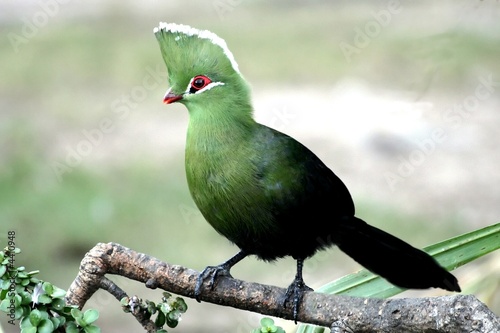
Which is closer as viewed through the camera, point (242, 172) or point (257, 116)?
point (242, 172)

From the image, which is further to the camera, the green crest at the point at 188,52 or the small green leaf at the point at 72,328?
the green crest at the point at 188,52

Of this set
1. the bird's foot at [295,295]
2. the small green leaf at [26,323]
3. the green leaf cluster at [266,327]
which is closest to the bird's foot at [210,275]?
the bird's foot at [295,295]

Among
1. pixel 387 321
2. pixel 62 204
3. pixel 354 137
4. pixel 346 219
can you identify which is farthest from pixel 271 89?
pixel 387 321

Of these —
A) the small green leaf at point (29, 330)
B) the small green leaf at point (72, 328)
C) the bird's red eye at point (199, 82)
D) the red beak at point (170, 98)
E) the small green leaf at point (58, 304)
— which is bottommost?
the small green leaf at point (29, 330)

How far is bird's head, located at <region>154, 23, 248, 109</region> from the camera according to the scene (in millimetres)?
1306

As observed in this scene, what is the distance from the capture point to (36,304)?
1.09 metres

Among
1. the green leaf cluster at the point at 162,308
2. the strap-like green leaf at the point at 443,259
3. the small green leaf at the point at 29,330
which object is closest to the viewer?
the small green leaf at the point at 29,330

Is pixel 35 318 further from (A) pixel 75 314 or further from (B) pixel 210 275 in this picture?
(B) pixel 210 275

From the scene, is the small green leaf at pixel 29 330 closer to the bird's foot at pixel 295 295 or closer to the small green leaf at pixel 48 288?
the small green leaf at pixel 48 288

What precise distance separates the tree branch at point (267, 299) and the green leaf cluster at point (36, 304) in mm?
153

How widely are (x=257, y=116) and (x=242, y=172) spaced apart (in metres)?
2.85

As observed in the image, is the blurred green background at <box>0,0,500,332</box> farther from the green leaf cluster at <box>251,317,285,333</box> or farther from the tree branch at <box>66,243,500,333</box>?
the green leaf cluster at <box>251,317,285,333</box>

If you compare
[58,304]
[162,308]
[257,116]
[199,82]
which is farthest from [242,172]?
[257,116]

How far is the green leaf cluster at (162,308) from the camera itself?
118cm
